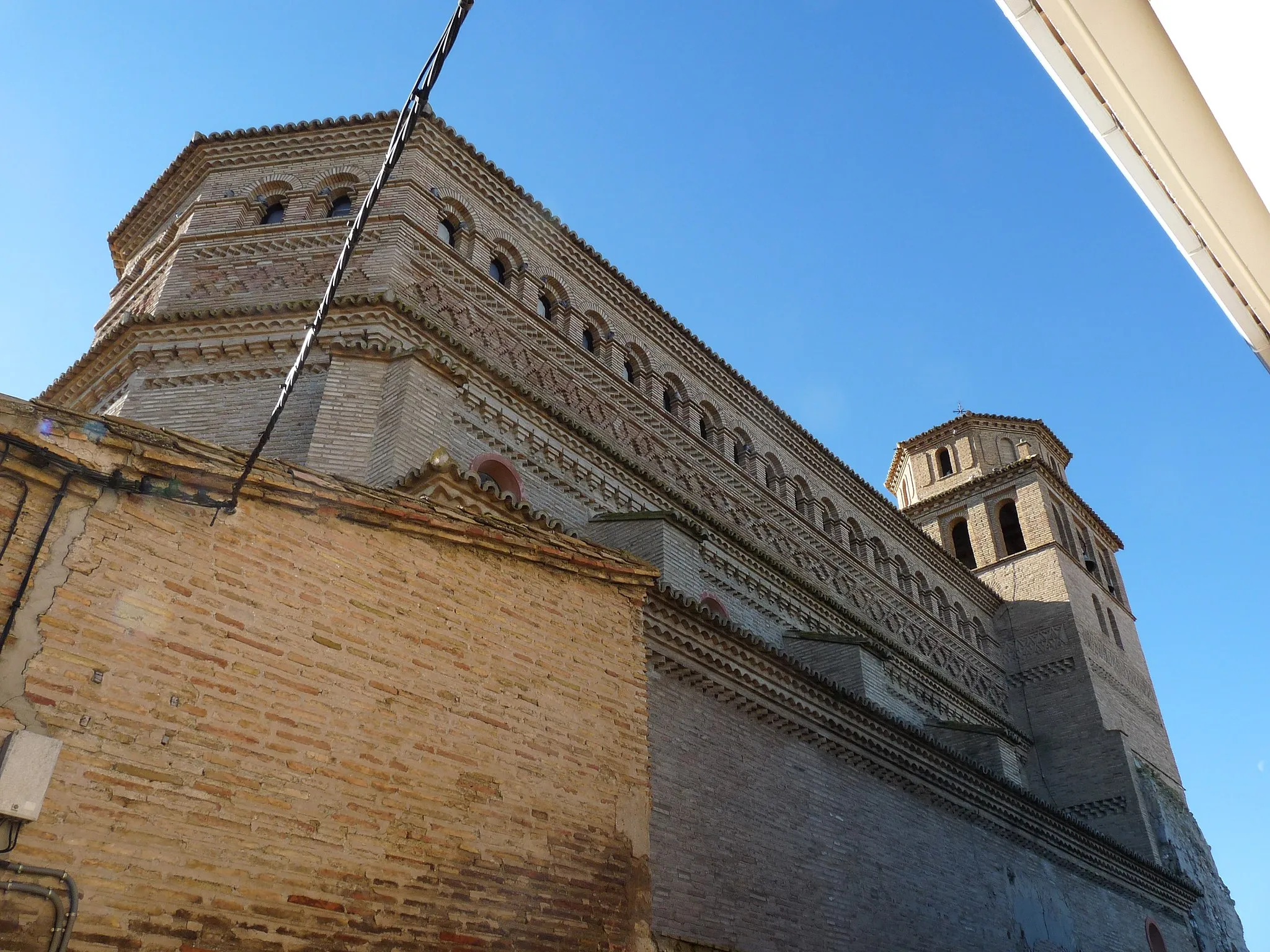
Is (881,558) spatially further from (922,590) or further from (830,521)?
(830,521)

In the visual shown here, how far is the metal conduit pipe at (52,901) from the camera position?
3.58 m

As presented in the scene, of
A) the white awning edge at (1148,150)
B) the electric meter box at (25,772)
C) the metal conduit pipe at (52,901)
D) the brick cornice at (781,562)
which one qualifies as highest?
the brick cornice at (781,562)

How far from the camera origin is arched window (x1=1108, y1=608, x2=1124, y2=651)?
81.5 feet

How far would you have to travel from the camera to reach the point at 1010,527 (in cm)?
2641

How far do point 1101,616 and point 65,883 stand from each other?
25431 millimetres

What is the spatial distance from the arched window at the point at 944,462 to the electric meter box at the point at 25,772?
27.1 metres

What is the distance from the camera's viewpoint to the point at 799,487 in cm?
1825

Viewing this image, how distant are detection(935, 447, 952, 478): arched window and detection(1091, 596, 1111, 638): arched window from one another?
539 centimetres

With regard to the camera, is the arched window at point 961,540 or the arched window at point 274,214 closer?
the arched window at point 274,214

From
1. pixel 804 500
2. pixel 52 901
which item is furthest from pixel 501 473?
pixel 804 500

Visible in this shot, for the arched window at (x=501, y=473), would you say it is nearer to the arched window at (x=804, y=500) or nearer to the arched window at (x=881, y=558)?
the arched window at (x=804, y=500)

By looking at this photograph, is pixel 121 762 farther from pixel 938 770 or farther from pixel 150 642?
pixel 938 770

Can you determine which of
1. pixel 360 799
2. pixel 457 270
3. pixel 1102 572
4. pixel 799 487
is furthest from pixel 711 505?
pixel 1102 572

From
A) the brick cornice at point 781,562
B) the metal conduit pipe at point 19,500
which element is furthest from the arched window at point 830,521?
the metal conduit pipe at point 19,500
